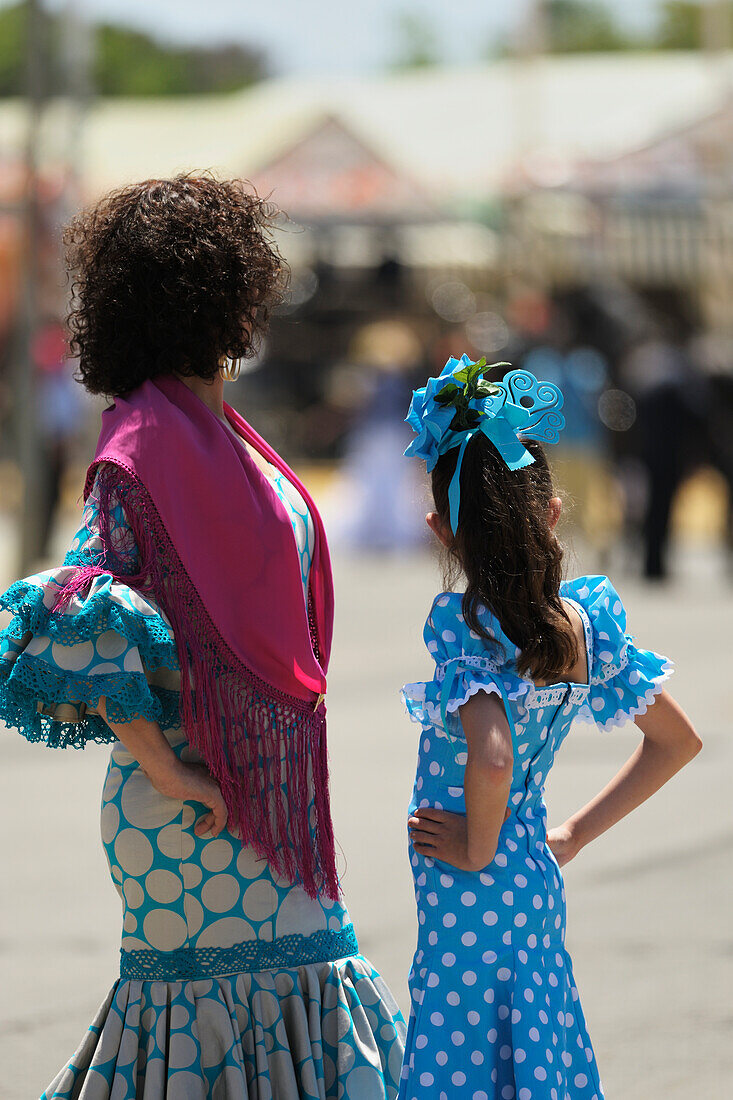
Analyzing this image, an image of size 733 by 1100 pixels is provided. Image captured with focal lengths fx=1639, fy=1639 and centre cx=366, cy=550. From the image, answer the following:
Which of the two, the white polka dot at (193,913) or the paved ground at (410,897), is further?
the paved ground at (410,897)

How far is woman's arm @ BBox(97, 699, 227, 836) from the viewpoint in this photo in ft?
8.83

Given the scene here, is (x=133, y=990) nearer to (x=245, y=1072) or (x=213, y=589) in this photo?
(x=245, y=1072)

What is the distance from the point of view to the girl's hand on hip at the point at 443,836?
276cm

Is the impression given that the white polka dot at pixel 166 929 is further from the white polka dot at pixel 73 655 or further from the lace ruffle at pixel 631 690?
the lace ruffle at pixel 631 690

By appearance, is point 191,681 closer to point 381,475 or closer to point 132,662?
point 132,662

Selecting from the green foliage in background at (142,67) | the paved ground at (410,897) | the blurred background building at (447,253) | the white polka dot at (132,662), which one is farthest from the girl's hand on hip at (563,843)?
the green foliage in background at (142,67)

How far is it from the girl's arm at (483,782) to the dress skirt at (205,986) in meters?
0.35

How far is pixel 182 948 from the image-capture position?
2836 millimetres

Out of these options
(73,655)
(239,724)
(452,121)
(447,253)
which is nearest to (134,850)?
(239,724)

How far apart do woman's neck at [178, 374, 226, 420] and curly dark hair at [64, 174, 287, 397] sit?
26 mm

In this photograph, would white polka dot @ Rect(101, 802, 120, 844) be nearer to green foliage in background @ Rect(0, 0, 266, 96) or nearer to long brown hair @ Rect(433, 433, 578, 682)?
long brown hair @ Rect(433, 433, 578, 682)

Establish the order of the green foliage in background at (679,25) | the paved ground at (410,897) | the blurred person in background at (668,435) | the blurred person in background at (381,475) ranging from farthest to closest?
1. the green foliage in background at (679,25)
2. the blurred person in background at (381,475)
3. the blurred person in background at (668,435)
4. the paved ground at (410,897)

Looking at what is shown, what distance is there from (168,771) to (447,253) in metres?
23.0

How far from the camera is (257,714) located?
9.30ft
